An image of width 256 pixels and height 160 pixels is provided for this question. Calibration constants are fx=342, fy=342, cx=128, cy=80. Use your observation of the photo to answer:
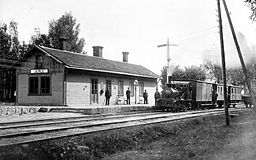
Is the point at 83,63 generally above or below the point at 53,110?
above

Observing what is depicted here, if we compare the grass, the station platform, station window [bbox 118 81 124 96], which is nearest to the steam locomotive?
the station platform

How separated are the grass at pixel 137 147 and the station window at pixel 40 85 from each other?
16886 millimetres

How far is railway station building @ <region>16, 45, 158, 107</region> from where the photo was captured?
2797 cm

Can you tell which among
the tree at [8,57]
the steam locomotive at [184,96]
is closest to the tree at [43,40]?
the tree at [8,57]

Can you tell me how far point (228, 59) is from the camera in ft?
70.1

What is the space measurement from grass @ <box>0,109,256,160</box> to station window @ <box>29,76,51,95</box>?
16886 mm

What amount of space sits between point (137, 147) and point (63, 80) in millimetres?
17345

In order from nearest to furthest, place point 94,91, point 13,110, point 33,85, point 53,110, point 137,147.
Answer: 1. point 137,147
2. point 13,110
3. point 53,110
4. point 33,85
5. point 94,91

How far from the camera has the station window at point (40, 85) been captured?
29.1m

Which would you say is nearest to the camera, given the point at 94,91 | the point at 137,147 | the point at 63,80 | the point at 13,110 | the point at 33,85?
the point at 137,147

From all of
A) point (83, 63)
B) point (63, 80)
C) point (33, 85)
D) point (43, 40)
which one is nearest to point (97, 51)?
point (83, 63)

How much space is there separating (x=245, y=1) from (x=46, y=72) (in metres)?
17.5

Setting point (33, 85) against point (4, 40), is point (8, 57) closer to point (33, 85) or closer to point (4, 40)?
point (4, 40)

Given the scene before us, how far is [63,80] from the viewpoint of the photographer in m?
27.6
